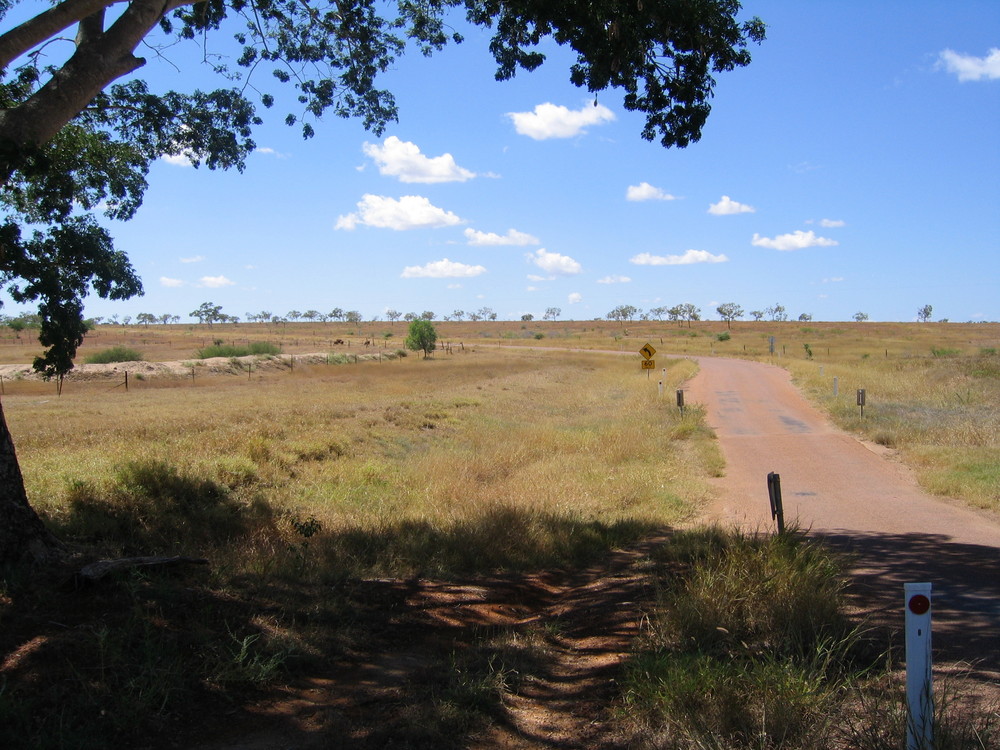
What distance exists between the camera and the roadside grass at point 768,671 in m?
3.50

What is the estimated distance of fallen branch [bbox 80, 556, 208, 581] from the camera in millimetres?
5281

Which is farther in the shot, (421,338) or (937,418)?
(421,338)

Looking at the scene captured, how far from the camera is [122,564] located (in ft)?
17.9

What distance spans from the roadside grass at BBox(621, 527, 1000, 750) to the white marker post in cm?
9

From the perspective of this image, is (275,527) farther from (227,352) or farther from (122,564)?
(227,352)

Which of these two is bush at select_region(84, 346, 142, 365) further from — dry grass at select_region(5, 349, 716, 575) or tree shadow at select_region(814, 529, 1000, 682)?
tree shadow at select_region(814, 529, 1000, 682)

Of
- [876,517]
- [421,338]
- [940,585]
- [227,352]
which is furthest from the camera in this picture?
[421,338]

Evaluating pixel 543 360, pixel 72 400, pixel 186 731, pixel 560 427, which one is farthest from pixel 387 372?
pixel 186 731

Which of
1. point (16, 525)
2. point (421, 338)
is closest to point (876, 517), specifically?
point (16, 525)

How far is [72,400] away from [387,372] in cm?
2306

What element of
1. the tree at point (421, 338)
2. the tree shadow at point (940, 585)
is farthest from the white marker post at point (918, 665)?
the tree at point (421, 338)

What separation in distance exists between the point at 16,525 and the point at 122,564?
1.24 meters

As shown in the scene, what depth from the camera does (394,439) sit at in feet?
63.9

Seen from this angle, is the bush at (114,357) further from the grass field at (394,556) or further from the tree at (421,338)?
the grass field at (394,556)
